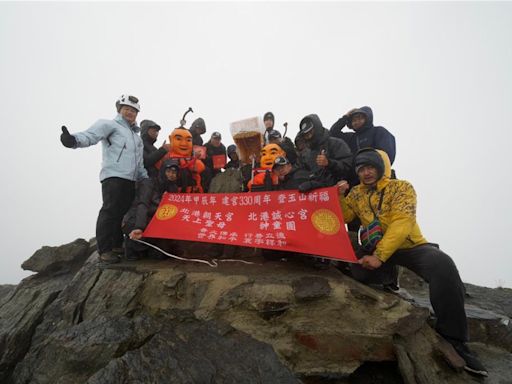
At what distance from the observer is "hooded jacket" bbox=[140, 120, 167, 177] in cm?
621

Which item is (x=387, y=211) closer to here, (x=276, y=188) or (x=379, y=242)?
(x=379, y=242)

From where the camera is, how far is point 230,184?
743cm

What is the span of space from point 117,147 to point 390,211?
5484 mm

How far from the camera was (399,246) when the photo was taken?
3.68m

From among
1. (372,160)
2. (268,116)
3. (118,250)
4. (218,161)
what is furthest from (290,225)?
(268,116)

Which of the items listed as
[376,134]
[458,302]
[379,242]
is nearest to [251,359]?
[379,242]

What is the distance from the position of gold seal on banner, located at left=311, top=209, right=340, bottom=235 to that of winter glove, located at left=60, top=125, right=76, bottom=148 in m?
4.70

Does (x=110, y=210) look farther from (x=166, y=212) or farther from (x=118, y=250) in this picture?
(x=166, y=212)

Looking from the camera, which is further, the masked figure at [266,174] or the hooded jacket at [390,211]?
the masked figure at [266,174]

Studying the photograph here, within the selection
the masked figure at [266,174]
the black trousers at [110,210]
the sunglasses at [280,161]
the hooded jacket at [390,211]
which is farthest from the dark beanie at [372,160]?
the black trousers at [110,210]

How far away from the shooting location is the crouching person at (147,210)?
4.94 m

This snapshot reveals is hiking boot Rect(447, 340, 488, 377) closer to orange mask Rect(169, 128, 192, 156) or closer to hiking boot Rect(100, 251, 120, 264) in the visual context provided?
hiking boot Rect(100, 251, 120, 264)

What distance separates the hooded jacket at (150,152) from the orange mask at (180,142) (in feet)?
0.88

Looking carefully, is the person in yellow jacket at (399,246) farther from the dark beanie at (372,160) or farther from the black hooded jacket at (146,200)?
the black hooded jacket at (146,200)
